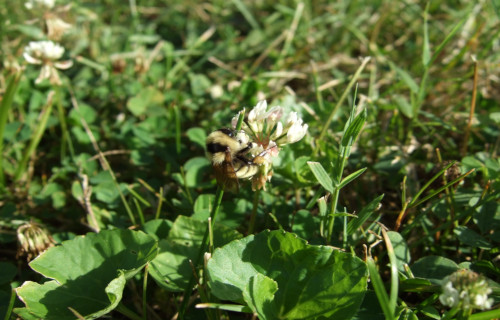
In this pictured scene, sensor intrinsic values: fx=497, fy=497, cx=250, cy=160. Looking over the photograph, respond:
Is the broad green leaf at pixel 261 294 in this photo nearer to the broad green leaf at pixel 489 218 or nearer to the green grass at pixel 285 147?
the green grass at pixel 285 147

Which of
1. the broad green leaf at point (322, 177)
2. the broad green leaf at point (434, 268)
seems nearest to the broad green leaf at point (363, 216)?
the broad green leaf at point (322, 177)

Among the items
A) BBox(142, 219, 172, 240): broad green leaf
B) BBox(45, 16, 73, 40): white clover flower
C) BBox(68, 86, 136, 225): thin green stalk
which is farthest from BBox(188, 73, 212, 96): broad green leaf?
BBox(142, 219, 172, 240): broad green leaf

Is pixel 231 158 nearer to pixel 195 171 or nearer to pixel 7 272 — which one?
pixel 195 171

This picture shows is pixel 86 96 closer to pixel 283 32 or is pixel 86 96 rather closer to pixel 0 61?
pixel 0 61

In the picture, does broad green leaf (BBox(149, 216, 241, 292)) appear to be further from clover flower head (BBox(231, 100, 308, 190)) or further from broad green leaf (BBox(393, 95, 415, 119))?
broad green leaf (BBox(393, 95, 415, 119))

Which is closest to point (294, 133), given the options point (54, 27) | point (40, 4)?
point (54, 27)
